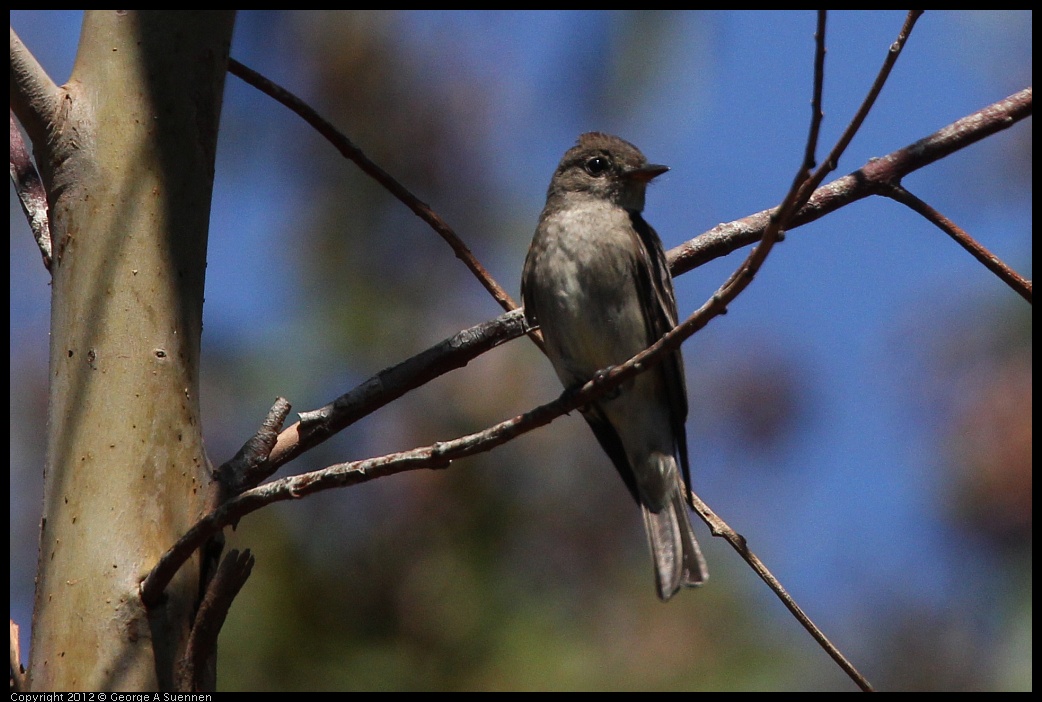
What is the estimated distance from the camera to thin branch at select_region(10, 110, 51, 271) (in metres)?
2.93

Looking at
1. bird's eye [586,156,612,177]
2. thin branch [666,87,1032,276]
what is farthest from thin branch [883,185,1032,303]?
bird's eye [586,156,612,177]

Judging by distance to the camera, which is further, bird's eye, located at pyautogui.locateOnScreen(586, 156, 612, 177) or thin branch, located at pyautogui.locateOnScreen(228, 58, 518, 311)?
bird's eye, located at pyautogui.locateOnScreen(586, 156, 612, 177)

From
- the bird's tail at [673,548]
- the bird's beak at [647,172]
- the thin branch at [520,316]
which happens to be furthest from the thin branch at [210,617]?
the bird's beak at [647,172]

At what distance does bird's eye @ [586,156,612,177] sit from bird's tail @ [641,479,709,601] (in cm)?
143

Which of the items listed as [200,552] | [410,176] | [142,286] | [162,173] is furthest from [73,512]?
[410,176]

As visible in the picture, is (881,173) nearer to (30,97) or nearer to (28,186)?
(30,97)

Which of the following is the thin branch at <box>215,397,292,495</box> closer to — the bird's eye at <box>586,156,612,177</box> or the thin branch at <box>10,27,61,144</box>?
the thin branch at <box>10,27,61,144</box>

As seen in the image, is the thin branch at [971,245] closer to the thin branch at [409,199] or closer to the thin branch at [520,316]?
the thin branch at [520,316]

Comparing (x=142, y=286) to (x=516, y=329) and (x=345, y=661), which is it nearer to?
(x=516, y=329)

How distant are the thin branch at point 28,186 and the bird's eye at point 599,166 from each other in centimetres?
226

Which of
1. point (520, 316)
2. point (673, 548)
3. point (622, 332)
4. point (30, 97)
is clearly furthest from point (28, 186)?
point (673, 548)

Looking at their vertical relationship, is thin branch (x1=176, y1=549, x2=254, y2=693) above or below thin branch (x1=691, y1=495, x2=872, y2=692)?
above

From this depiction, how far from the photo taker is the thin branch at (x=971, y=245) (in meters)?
2.73

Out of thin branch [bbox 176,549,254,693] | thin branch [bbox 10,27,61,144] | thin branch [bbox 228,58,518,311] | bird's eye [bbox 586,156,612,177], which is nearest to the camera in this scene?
thin branch [bbox 176,549,254,693]
